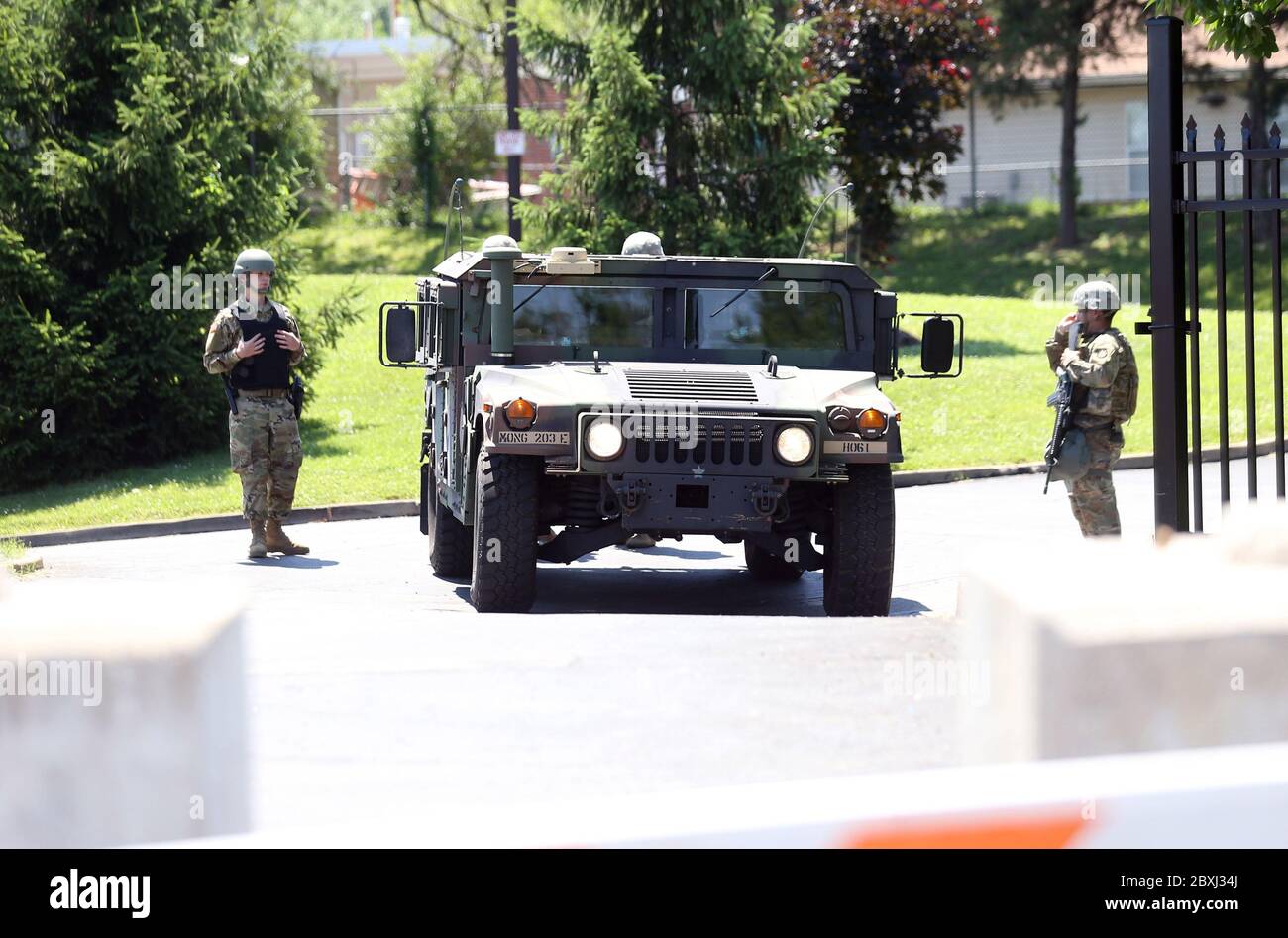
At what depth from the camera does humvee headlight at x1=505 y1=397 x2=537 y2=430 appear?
893 cm

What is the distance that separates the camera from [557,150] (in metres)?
21.9

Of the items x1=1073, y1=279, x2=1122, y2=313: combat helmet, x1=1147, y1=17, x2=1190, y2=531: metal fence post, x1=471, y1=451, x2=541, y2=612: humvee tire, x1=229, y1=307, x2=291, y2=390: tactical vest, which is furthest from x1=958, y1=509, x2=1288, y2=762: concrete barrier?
x1=229, y1=307, x2=291, y2=390: tactical vest

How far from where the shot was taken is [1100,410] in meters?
10.3

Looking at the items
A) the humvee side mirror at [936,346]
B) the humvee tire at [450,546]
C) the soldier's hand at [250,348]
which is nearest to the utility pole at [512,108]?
the soldier's hand at [250,348]

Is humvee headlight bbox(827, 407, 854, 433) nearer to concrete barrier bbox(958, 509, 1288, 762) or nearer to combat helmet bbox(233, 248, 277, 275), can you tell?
combat helmet bbox(233, 248, 277, 275)

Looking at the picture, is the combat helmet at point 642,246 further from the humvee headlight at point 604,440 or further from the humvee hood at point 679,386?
the humvee headlight at point 604,440

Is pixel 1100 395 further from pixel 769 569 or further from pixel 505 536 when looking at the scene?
pixel 505 536

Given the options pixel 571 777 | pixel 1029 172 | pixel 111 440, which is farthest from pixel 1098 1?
pixel 571 777

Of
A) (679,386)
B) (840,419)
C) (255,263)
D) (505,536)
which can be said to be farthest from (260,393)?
(840,419)

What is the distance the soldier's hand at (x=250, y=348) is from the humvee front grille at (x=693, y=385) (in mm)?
3357

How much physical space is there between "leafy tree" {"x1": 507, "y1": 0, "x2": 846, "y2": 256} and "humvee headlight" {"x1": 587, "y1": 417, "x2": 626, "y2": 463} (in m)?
11.3

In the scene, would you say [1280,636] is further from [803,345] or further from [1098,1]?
[1098,1]

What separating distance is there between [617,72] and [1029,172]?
20.5m

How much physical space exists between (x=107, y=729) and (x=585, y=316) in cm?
695
